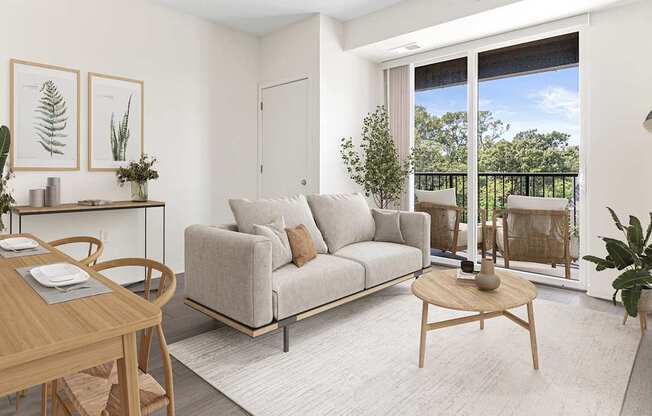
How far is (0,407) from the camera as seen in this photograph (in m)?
1.91

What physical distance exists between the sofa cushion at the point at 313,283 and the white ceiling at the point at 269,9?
2722mm

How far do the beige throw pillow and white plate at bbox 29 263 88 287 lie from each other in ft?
9.02

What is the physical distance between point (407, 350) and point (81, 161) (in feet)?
10.7

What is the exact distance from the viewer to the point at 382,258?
10.6 ft

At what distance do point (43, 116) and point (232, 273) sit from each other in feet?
7.91

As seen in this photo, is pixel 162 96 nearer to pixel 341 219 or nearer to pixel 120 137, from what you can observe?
pixel 120 137

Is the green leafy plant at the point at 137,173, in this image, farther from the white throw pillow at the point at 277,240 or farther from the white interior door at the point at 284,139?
the white throw pillow at the point at 277,240

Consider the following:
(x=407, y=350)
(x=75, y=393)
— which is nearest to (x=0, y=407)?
(x=75, y=393)

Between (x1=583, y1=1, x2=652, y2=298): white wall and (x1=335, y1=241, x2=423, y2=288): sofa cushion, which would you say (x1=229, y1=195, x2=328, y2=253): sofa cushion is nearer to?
(x1=335, y1=241, x2=423, y2=288): sofa cushion

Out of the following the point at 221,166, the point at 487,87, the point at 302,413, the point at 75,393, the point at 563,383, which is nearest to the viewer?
the point at 75,393

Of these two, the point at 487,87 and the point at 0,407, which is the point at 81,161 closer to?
the point at 0,407

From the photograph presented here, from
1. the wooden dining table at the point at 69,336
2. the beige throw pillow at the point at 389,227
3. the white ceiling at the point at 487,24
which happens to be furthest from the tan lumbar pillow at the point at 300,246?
the white ceiling at the point at 487,24

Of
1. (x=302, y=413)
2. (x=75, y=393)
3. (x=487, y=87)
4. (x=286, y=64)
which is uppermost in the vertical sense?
(x=286, y=64)

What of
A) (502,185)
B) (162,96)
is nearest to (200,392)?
(162,96)
